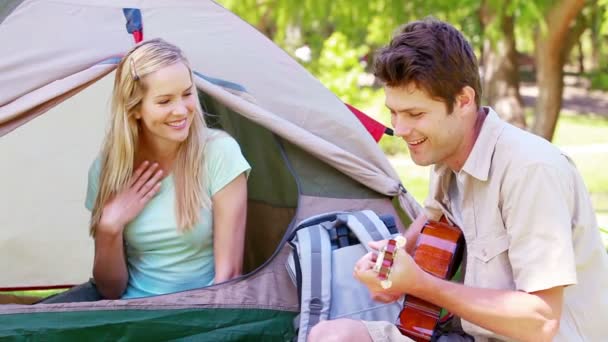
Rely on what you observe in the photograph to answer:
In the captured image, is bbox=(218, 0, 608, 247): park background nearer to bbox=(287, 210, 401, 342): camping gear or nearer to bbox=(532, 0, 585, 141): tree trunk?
bbox=(532, 0, 585, 141): tree trunk

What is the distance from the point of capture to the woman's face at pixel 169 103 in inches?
98.8

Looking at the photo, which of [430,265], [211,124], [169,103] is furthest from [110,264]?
[430,265]

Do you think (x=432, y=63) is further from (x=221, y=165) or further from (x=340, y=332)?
(x=221, y=165)

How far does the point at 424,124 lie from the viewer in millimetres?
1991

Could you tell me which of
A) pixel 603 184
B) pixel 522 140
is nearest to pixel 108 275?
pixel 522 140

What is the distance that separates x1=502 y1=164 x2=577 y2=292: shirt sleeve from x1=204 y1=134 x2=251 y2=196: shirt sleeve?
920 mm

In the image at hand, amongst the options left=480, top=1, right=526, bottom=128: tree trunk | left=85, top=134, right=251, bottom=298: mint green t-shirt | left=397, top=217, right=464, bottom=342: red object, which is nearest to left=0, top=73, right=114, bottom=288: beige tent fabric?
left=85, top=134, right=251, bottom=298: mint green t-shirt

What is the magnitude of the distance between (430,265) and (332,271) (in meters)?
0.31

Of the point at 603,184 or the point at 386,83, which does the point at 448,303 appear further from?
the point at 603,184

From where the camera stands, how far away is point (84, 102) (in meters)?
3.73

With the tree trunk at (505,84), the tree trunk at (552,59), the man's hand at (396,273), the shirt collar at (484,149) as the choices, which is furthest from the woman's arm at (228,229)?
the tree trunk at (505,84)

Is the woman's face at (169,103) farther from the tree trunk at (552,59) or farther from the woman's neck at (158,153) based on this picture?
the tree trunk at (552,59)

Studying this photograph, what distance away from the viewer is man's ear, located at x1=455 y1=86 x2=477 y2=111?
1.99 m

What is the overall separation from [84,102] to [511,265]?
88.5 inches
